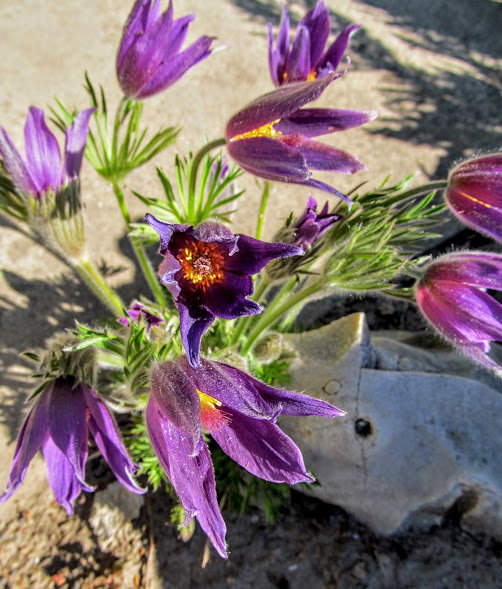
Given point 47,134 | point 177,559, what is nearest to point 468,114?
point 47,134

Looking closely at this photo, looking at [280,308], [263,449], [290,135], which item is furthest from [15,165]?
[263,449]

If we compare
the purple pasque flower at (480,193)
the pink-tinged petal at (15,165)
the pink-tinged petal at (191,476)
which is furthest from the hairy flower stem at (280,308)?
the pink-tinged petal at (15,165)

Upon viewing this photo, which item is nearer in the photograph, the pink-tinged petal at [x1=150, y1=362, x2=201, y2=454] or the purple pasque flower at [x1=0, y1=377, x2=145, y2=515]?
the pink-tinged petal at [x1=150, y1=362, x2=201, y2=454]

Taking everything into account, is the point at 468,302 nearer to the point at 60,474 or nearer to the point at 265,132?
the point at 265,132

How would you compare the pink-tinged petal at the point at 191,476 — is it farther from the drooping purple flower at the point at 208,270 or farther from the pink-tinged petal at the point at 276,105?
the pink-tinged petal at the point at 276,105

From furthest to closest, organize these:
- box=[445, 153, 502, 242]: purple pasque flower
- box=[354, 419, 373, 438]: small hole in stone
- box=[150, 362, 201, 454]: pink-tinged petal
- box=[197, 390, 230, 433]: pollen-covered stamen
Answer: box=[354, 419, 373, 438]: small hole in stone < box=[445, 153, 502, 242]: purple pasque flower < box=[197, 390, 230, 433]: pollen-covered stamen < box=[150, 362, 201, 454]: pink-tinged petal

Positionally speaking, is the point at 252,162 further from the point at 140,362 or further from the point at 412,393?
the point at 412,393

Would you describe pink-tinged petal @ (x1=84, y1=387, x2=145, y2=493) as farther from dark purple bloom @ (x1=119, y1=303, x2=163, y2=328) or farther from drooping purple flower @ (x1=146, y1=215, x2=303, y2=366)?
drooping purple flower @ (x1=146, y1=215, x2=303, y2=366)

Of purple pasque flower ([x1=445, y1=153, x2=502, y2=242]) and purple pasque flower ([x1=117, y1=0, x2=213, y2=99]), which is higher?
purple pasque flower ([x1=117, y1=0, x2=213, y2=99])

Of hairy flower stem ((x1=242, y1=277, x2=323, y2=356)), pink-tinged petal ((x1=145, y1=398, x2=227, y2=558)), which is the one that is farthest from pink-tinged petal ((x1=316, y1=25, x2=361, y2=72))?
pink-tinged petal ((x1=145, y1=398, x2=227, y2=558))
